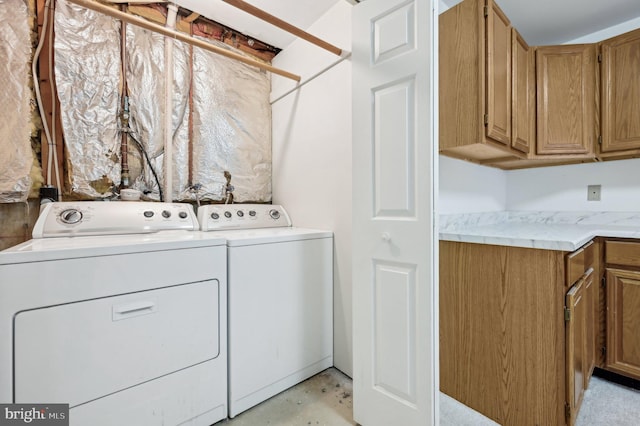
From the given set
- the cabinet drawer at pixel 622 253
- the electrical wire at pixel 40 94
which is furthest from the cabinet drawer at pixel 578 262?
the electrical wire at pixel 40 94

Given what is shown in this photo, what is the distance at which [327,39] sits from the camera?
183 cm

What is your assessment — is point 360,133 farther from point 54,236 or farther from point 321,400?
point 54,236

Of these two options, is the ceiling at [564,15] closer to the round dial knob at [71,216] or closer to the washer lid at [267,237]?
the washer lid at [267,237]

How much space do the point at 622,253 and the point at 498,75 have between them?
125 centimetres

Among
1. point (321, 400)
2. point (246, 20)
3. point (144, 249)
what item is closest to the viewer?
point (144, 249)

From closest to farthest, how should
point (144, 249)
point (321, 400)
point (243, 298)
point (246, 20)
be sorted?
point (144, 249) < point (243, 298) < point (321, 400) < point (246, 20)

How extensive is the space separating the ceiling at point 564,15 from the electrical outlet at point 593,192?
1.16 meters

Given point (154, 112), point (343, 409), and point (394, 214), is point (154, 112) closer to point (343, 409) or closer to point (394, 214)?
point (394, 214)

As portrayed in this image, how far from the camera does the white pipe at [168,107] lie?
6.21 feet

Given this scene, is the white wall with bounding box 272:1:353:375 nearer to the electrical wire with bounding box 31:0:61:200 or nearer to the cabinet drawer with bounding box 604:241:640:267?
the electrical wire with bounding box 31:0:61:200

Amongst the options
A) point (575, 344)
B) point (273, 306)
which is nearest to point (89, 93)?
point (273, 306)

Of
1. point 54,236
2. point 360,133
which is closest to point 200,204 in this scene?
point 54,236

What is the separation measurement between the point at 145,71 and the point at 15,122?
0.74m

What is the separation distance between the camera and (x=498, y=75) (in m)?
1.49
